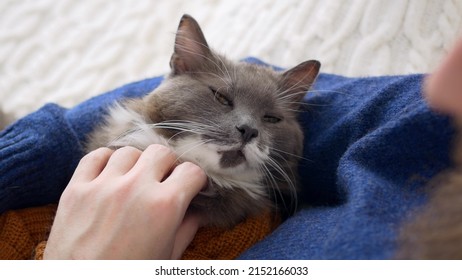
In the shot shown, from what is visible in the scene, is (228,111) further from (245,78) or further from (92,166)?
(92,166)

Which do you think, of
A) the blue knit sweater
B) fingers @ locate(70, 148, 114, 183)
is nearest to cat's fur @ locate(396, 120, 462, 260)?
the blue knit sweater

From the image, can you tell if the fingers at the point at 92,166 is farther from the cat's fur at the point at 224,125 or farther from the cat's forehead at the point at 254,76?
the cat's forehead at the point at 254,76

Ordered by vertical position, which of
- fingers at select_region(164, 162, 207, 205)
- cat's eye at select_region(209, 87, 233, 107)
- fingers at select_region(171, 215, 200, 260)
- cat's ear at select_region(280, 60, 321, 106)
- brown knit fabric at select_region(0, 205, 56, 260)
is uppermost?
cat's ear at select_region(280, 60, 321, 106)

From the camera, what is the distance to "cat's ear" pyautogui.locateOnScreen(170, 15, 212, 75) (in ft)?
4.23

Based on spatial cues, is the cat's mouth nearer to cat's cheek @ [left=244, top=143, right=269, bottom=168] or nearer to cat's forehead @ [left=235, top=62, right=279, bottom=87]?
cat's cheek @ [left=244, top=143, right=269, bottom=168]

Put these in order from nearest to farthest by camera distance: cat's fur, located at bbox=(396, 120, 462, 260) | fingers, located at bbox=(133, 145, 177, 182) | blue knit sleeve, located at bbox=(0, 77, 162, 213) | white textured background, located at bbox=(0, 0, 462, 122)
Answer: cat's fur, located at bbox=(396, 120, 462, 260), fingers, located at bbox=(133, 145, 177, 182), blue knit sleeve, located at bbox=(0, 77, 162, 213), white textured background, located at bbox=(0, 0, 462, 122)

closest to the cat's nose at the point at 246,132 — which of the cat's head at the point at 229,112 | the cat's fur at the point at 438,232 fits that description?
the cat's head at the point at 229,112

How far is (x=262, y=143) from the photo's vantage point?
118cm

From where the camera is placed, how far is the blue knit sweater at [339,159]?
2.77ft

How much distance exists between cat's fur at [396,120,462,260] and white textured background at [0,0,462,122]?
1003 millimetres

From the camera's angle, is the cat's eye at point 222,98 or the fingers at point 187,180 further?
the cat's eye at point 222,98

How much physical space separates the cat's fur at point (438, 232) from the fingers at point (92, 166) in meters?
0.78

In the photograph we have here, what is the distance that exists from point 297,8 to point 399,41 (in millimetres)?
426
